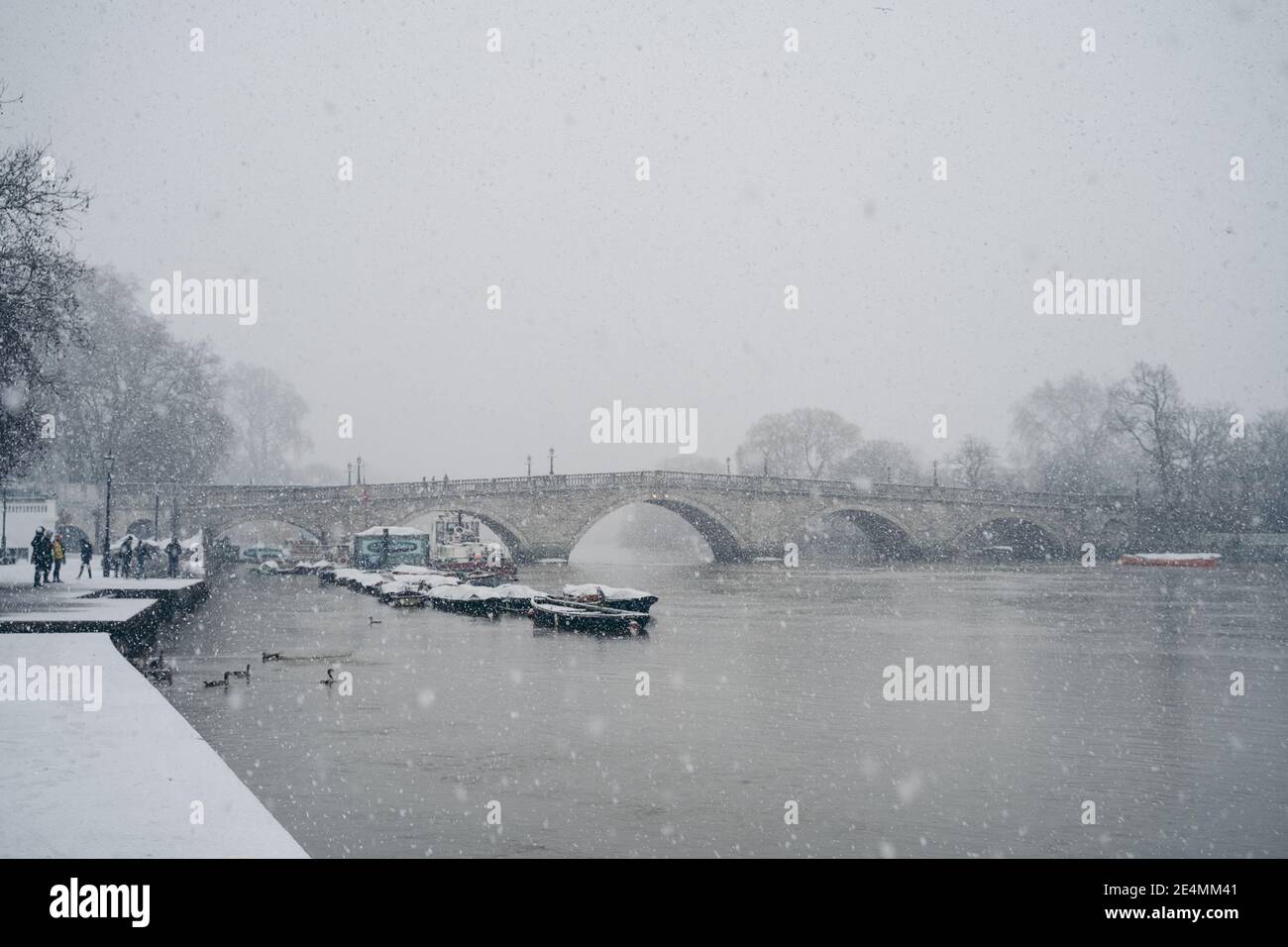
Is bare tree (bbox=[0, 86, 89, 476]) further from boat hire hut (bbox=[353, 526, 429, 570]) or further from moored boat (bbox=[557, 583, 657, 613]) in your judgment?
boat hire hut (bbox=[353, 526, 429, 570])

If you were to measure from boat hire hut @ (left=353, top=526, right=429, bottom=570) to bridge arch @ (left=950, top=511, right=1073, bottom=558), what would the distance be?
3276 centimetres

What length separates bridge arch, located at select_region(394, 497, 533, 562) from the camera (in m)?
55.4

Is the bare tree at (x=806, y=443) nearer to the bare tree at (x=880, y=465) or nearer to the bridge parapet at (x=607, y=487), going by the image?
the bare tree at (x=880, y=465)

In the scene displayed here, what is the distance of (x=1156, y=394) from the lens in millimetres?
69750

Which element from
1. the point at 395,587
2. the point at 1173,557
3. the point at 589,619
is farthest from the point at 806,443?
the point at 589,619

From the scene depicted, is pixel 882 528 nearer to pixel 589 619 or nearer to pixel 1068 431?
pixel 1068 431

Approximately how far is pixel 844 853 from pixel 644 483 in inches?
1991

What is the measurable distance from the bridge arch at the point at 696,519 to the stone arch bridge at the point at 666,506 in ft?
0.26

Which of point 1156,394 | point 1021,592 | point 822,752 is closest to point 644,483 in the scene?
point 1021,592

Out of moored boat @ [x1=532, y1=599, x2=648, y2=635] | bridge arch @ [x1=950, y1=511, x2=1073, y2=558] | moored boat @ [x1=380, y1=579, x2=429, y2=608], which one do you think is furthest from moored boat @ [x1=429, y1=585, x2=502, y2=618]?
bridge arch @ [x1=950, y1=511, x2=1073, y2=558]

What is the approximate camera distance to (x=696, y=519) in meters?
65.2

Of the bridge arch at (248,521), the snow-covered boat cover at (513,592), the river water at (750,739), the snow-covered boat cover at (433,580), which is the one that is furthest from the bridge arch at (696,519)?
the river water at (750,739)

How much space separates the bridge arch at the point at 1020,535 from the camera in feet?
227
